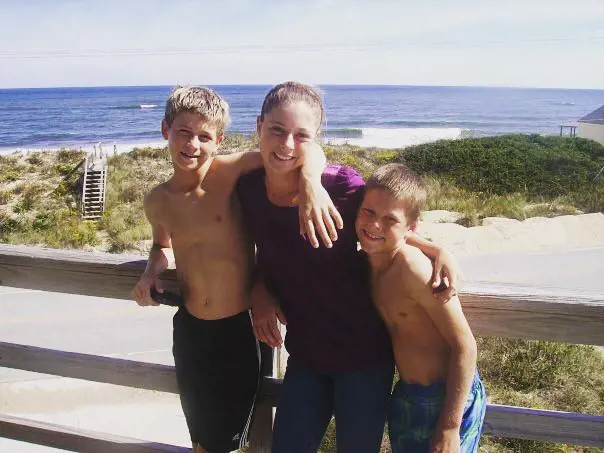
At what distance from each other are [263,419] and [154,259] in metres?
0.73

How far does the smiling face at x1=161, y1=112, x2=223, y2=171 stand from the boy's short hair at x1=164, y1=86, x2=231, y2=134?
2cm

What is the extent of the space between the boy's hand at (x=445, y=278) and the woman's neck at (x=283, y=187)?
52 cm

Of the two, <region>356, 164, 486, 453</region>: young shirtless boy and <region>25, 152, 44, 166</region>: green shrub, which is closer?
<region>356, 164, 486, 453</region>: young shirtless boy

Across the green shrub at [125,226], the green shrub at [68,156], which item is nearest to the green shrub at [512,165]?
the green shrub at [125,226]

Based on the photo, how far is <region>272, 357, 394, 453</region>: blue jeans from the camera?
1919 millimetres

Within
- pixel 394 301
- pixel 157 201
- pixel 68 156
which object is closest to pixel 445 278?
pixel 394 301

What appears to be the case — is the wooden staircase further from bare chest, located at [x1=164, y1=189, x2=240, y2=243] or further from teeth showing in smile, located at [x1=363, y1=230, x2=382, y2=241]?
teeth showing in smile, located at [x1=363, y1=230, x2=382, y2=241]

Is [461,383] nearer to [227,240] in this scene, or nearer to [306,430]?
[306,430]

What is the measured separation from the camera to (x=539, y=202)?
17.8 metres

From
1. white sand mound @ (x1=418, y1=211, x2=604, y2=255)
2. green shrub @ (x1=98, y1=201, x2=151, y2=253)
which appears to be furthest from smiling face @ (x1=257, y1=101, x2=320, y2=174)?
green shrub @ (x1=98, y1=201, x2=151, y2=253)

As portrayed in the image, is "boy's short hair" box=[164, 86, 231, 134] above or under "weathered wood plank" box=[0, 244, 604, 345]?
above

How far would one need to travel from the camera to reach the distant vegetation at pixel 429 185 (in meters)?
14.7

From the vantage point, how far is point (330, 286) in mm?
1897

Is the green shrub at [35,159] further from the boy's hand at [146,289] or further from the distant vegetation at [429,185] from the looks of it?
the boy's hand at [146,289]
